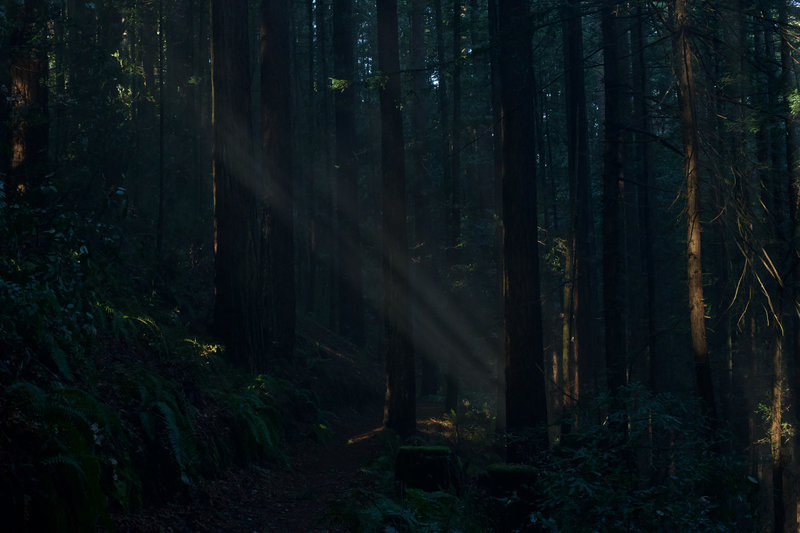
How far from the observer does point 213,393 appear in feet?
36.4

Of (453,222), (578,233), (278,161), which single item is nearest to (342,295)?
(453,222)

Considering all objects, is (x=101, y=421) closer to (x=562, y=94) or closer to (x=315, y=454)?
(x=315, y=454)

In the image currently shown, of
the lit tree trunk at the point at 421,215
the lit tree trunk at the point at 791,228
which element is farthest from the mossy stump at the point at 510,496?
the lit tree trunk at the point at 421,215

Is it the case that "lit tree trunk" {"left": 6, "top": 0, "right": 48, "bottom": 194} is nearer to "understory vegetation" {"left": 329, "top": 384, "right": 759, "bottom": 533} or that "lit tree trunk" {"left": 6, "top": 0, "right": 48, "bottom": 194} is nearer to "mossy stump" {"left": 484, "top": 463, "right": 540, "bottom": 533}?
"understory vegetation" {"left": 329, "top": 384, "right": 759, "bottom": 533}

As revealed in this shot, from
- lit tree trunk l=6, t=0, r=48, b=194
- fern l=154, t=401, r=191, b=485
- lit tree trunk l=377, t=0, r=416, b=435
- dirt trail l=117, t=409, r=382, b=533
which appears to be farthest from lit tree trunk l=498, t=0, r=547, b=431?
lit tree trunk l=6, t=0, r=48, b=194

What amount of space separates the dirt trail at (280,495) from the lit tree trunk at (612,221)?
18.9ft

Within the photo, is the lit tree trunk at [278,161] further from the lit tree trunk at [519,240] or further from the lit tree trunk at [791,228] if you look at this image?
the lit tree trunk at [791,228]

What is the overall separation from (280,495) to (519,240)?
639 centimetres

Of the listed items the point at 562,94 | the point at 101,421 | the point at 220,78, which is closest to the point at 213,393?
the point at 101,421

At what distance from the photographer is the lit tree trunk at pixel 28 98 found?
440 inches

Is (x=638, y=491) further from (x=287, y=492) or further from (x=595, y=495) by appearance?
(x=287, y=492)

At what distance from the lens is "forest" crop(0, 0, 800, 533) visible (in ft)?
24.9

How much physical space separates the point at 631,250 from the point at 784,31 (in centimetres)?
1434

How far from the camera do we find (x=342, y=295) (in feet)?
89.5
